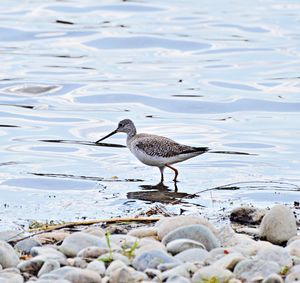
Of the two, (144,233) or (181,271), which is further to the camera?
(144,233)

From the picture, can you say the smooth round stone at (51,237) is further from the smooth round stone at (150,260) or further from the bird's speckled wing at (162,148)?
the bird's speckled wing at (162,148)

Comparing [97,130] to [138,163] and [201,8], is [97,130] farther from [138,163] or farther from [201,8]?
[201,8]

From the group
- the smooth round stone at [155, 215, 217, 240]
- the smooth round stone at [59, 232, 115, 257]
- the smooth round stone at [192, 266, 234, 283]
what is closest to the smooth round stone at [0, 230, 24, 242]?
the smooth round stone at [59, 232, 115, 257]

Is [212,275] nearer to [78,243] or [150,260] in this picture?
[150,260]

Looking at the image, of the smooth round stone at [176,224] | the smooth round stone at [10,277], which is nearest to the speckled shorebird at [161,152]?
the smooth round stone at [176,224]

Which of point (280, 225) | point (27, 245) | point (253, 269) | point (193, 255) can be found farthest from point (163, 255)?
point (280, 225)

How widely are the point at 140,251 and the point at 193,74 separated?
12915 millimetres

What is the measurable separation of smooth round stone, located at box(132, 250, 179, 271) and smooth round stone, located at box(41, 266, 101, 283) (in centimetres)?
44

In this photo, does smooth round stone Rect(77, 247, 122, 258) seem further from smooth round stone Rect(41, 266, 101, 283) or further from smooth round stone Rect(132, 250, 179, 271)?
smooth round stone Rect(41, 266, 101, 283)

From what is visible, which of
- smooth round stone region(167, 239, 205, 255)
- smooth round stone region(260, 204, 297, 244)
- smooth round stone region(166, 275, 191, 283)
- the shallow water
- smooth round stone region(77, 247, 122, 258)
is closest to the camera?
smooth round stone region(166, 275, 191, 283)

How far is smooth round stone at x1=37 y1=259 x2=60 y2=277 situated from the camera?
6.96 m

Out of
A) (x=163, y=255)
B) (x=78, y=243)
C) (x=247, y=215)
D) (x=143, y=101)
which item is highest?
(x=163, y=255)

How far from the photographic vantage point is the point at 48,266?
7.00 m

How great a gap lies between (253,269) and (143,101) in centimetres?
1136
